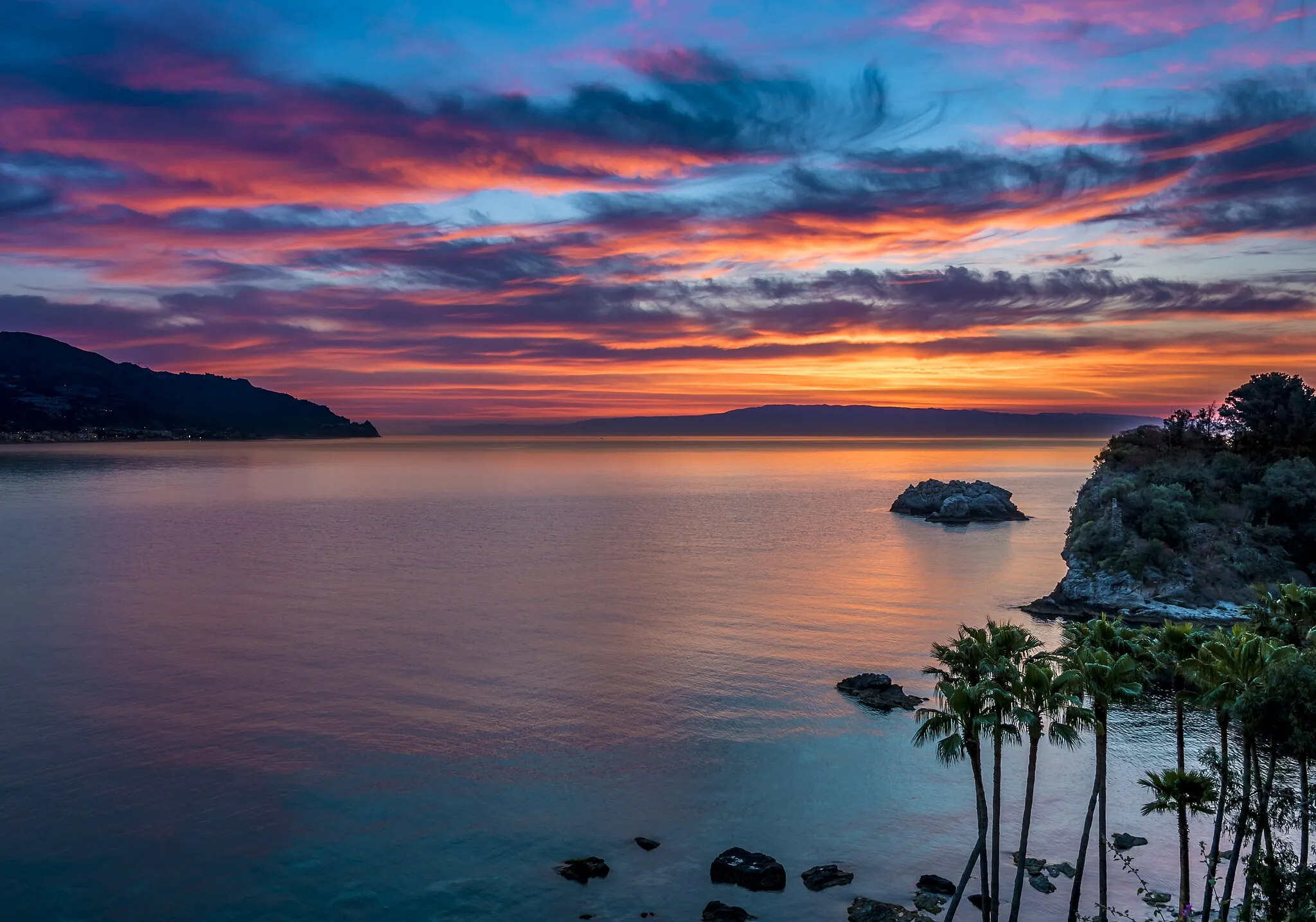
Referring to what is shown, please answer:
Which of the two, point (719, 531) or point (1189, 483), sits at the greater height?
point (1189, 483)

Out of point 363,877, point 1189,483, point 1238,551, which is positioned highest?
point 1189,483

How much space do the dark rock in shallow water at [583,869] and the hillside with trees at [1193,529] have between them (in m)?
71.3

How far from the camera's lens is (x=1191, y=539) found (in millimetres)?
97188

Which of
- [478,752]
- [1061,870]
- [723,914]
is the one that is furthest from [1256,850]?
[478,752]

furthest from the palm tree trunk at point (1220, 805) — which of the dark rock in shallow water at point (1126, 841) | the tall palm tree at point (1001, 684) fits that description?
the dark rock in shallow water at point (1126, 841)

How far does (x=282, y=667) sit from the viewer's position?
7312cm

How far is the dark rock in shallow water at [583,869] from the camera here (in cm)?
4022

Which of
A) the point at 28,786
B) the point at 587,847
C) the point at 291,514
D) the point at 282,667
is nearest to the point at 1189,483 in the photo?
the point at 587,847

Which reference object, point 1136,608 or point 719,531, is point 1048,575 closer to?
point 1136,608

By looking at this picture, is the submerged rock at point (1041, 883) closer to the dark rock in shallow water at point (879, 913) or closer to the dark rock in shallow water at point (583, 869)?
the dark rock in shallow water at point (879, 913)

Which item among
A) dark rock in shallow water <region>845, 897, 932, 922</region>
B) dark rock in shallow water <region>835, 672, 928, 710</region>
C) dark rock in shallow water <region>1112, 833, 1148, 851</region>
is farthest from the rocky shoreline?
dark rock in shallow water <region>845, 897, 932, 922</region>

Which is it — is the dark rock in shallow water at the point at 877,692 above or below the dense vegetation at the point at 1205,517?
below

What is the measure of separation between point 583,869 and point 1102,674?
81.4 ft

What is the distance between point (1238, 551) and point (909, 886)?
7653 cm
